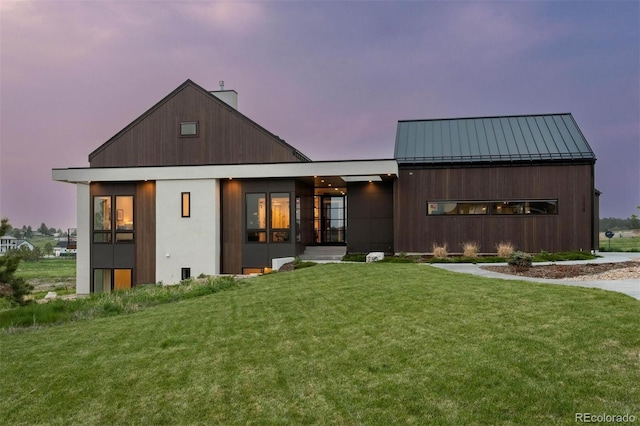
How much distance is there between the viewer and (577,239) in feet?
62.3

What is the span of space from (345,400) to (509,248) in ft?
49.7

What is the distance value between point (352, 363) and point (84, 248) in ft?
60.0

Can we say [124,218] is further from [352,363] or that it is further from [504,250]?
[352,363]

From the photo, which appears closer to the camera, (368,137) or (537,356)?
(537,356)

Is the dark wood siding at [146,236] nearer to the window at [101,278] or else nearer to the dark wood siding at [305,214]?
the window at [101,278]

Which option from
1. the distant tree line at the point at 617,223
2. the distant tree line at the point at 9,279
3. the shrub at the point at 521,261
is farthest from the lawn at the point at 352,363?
the distant tree line at the point at 617,223

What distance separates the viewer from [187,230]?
1927 centimetres

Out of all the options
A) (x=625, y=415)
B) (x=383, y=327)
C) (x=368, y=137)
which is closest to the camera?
(x=625, y=415)

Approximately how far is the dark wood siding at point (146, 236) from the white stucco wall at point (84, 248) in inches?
90.4

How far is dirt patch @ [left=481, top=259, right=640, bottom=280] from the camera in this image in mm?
11102

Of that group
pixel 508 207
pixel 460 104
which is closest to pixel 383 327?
pixel 508 207

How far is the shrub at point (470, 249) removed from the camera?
17.6 metres

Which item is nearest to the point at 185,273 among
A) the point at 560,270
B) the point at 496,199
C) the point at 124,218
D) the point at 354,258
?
the point at 124,218

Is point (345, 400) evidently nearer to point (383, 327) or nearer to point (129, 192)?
point (383, 327)
